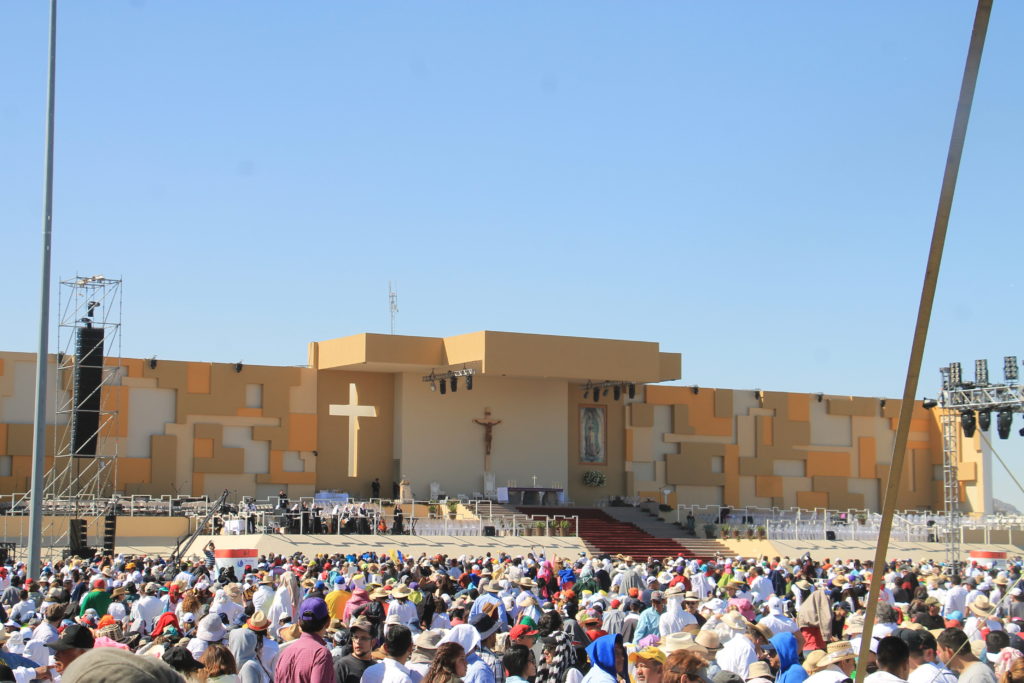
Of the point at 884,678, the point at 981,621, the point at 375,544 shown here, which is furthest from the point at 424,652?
the point at 375,544

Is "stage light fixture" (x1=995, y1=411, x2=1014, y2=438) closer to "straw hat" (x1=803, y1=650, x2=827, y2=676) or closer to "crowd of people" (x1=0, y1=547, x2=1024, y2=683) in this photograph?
"crowd of people" (x1=0, y1=547, x2=1024, y2=683)

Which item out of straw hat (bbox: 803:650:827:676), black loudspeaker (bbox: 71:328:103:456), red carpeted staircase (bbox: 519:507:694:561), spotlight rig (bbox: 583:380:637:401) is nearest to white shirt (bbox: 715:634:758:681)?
straw hat (bbox: 803:650:827:676)

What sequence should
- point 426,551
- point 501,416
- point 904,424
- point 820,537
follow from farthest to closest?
1. point 501,416
2. point 820,537
3. point 426,551
4. point 904,424

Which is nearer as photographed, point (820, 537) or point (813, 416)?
point (820, 537)

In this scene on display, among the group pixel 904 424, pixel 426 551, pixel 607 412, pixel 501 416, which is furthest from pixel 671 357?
pixel 904 424

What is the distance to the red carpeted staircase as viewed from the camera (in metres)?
35.3

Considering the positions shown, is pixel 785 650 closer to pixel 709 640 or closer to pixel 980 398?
pixel 709 640

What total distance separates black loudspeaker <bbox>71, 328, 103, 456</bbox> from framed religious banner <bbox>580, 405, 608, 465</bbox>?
1813 centimetres

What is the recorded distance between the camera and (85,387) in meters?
30.5

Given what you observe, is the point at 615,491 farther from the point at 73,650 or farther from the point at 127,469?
the point at 73,650

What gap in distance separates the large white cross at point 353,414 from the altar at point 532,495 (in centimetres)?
485

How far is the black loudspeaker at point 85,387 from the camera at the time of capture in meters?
30.5

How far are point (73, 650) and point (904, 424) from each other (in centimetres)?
493

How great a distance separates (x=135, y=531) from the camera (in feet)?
106
